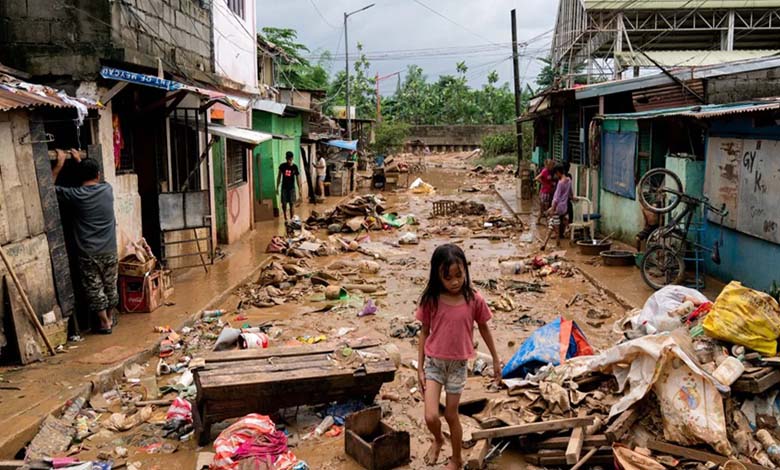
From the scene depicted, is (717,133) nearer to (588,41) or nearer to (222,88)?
(222,88)

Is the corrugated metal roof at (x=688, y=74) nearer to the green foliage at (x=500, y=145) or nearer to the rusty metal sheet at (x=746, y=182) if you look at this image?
the rusty metal sheet at (x=746, y=182)

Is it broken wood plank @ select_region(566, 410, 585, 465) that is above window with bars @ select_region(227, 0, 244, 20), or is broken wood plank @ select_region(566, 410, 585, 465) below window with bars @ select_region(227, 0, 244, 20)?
below

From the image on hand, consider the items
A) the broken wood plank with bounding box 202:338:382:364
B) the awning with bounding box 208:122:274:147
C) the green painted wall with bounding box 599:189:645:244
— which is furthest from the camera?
the green painted wall with bounding box 599:189:645:244

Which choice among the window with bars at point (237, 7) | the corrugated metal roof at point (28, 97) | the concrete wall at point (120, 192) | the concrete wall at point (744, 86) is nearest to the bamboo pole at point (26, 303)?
the corrugated metal roof at point (28, 97)

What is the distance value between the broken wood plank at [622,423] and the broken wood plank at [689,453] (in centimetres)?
20

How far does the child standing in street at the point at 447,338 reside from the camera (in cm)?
474

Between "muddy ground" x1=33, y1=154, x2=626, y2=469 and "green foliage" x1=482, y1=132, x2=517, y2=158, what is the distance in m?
24.8

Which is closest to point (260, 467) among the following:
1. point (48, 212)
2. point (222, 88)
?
point (48, 212)

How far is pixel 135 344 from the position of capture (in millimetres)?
7820

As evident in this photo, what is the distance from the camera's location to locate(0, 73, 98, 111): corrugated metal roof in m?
6.43

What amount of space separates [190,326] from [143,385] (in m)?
2.09

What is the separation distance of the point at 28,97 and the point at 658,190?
8747 millimetres

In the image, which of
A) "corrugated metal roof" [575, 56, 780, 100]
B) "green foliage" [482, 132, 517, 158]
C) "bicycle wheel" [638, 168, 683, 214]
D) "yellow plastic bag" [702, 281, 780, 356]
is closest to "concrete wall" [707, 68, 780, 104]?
"corrugated metal roof" [575, 56, 780, 100]

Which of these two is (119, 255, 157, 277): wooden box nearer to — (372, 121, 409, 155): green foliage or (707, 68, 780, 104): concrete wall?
(707, 68, 780, 104): concrete wall
